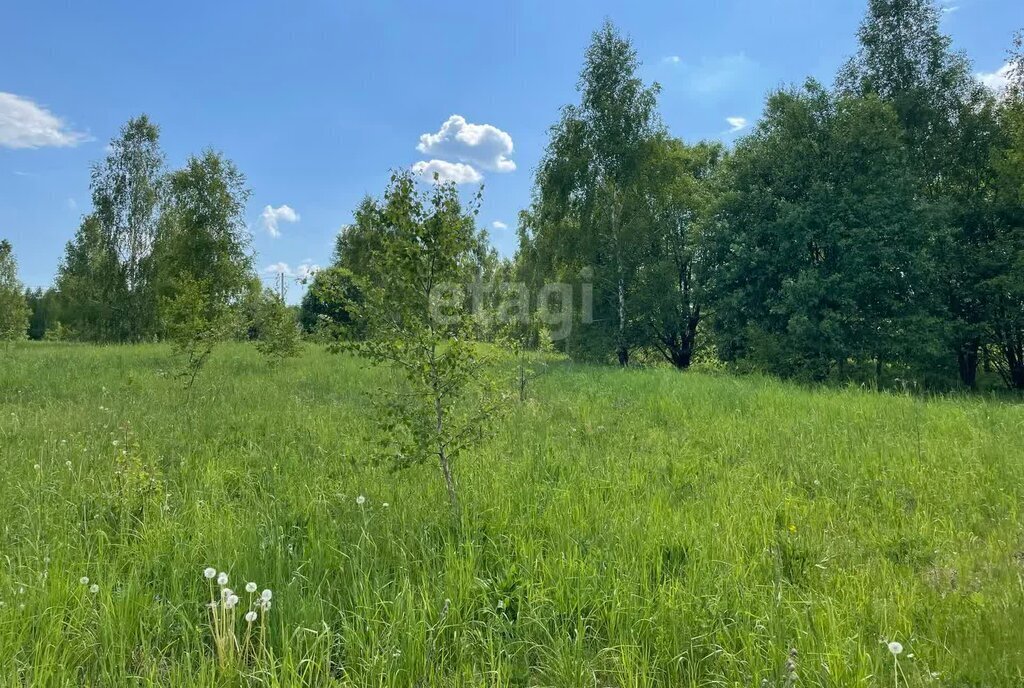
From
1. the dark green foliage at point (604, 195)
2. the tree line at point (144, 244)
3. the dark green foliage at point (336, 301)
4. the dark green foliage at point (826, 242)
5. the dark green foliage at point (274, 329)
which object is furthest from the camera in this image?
the tree line at point (144, 244)

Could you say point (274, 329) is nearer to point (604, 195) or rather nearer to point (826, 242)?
point (604, 195)

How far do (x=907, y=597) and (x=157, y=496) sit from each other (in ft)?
16.3

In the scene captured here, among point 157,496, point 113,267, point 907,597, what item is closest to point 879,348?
point 907,597

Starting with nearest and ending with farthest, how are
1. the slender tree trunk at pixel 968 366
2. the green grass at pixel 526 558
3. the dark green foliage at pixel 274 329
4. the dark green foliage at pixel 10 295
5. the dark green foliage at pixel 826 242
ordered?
the green grass at pixel 526 558, the dark green foliage at pixel 274 329, the dark green foliage at pixel 826 242, the slender tree trunk at pixel 968 366, the dark green foliage at pixel 10 295

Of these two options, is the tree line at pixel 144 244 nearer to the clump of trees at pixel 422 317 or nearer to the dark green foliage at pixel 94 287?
the dark green foliage at pixel 94 287

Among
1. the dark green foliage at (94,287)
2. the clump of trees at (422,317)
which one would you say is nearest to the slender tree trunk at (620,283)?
the clump of trees at (422,317)

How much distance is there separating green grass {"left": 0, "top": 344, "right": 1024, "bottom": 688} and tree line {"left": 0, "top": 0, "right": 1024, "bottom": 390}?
703 cm

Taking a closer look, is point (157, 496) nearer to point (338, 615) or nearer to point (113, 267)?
point (338, 615)

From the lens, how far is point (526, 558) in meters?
2.93

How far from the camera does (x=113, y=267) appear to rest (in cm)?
3173

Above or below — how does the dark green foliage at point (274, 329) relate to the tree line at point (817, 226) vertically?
below

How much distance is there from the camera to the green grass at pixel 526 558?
2.16m

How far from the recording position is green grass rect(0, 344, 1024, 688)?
2164 millimetres

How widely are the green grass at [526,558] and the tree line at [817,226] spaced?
23.1ft
